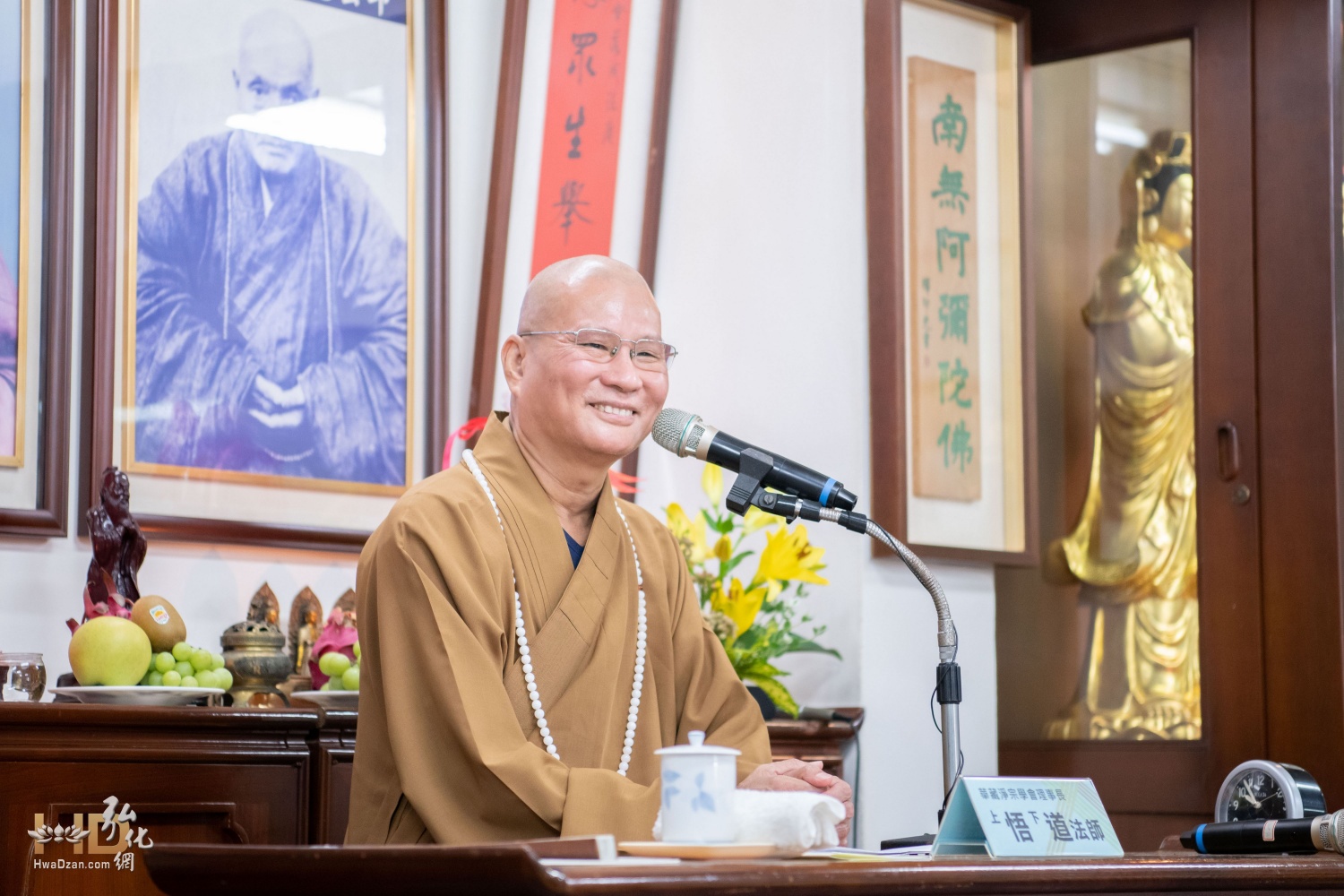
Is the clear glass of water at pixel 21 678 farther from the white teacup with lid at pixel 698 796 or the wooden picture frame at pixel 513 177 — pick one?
the white teacup with lid at pixel 698 796

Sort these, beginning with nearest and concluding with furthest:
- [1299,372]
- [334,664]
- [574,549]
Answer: [574,549] < [334,664] < [1299,372]

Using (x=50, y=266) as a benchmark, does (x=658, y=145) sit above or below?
above

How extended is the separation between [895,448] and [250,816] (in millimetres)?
1416

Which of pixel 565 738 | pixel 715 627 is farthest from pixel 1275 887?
pixel 715 627

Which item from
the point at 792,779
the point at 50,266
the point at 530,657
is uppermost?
the point at 50,266

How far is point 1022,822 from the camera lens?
5.27 feet

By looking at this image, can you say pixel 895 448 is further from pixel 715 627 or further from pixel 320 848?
pixel 320 848

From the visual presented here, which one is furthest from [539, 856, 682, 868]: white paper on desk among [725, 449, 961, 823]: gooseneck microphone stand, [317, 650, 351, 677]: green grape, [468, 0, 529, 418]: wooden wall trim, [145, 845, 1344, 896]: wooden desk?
[468, 0, 529, 418]: wooden wall trim

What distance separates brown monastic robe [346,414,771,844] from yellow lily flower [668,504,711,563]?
2.03 ft

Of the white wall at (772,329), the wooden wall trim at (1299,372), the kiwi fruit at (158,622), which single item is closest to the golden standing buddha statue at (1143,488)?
the wooden wall trim at (1299,372)

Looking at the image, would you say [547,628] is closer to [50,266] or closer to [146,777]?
[146,777]

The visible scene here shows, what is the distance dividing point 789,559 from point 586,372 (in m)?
0.88

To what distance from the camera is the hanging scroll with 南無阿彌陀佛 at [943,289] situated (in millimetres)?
3172

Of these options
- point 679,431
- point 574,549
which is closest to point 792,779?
point 679,431
